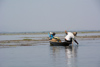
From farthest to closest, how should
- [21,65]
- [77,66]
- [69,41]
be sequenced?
[69,41], [21,65], [77,66]

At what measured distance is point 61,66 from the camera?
549 inches

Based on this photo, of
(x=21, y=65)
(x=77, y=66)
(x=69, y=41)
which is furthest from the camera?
(x=69, y=41)

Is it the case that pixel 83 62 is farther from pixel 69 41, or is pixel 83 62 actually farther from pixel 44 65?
pixel 69 41

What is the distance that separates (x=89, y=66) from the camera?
13938mm

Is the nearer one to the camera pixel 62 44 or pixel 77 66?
pixel 77 66

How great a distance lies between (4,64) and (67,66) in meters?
3.75

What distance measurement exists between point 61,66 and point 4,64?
345cm

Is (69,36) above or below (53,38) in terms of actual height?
above

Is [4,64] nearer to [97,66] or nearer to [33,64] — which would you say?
[33,64]

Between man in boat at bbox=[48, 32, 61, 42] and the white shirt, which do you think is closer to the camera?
the white shirt

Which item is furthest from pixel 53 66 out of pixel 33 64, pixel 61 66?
pixel 33 64

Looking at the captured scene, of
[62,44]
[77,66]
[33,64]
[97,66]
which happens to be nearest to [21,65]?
[33,64]

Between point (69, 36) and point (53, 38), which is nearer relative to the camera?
point (69, 36)

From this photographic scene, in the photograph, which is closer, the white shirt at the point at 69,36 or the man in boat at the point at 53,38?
the white shirt at the point at 69,36
